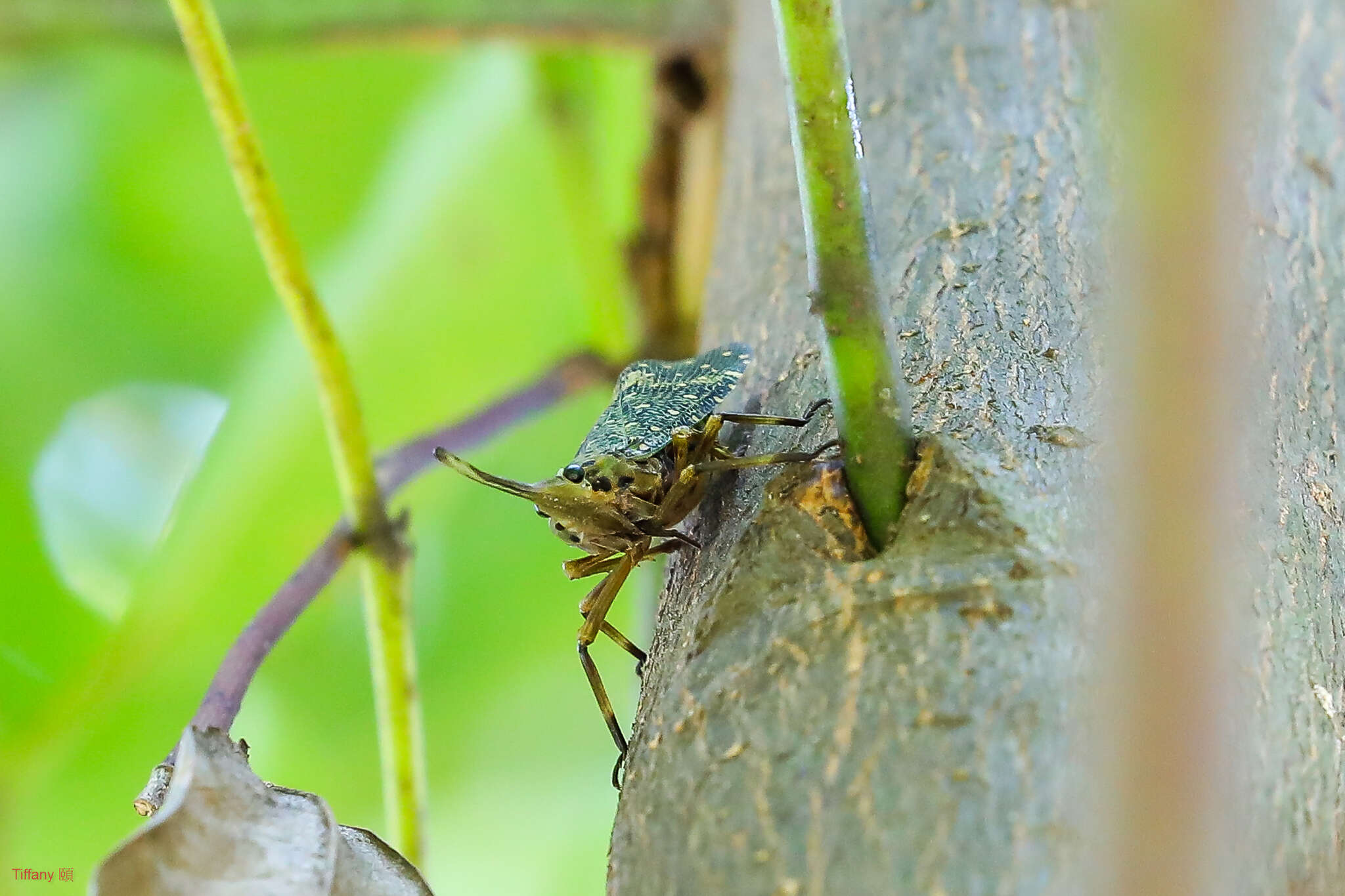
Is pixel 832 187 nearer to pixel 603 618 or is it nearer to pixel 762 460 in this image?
pixel 762 460

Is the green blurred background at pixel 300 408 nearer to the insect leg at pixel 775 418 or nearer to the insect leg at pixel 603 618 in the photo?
the insect leg at pixel 603 618

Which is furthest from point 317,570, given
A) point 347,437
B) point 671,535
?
point 671,535

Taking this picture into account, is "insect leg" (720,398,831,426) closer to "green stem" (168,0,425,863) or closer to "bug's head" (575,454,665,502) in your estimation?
"bug's head" (575,454,665,502)

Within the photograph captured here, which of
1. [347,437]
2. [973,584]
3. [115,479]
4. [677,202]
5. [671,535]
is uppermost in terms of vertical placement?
[677,202]

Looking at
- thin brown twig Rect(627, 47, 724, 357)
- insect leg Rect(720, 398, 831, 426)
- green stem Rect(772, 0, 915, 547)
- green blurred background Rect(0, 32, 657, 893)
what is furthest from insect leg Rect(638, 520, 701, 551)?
thin brown twig Rect(627, 47, 724, 357)

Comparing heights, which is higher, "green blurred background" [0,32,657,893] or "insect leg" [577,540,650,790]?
"green blurred background" [0,32,657,893]
